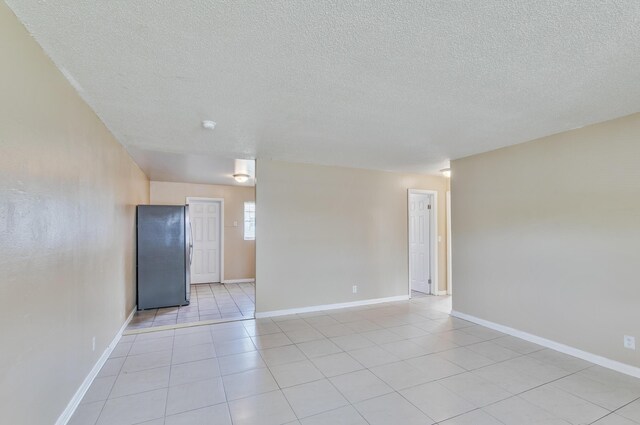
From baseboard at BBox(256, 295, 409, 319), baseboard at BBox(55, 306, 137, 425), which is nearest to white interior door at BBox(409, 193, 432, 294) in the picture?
→ baseboard at BBox(256, 295, 409, 319)

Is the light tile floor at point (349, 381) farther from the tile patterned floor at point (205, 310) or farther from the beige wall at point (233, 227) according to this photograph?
the beige wall at point (233, 227)

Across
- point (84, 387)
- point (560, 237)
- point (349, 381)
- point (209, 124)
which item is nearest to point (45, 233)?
point (84, 387)

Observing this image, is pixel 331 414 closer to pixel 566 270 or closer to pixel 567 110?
pixel 566 270

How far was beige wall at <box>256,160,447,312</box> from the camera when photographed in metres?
4.61

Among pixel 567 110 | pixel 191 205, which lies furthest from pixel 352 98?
pixel 191 205

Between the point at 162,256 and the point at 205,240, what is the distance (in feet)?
7.39

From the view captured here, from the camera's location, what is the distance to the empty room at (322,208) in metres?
1.58

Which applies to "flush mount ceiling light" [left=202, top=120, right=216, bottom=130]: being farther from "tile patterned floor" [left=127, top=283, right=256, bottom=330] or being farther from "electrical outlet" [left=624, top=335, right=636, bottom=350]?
"electrical outlet" [left=624, top=335, right=636, bottom=350]

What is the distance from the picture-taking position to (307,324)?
4.21 m

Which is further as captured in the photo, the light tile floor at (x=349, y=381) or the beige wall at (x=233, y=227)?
the beige wall at (x=233, y=227)

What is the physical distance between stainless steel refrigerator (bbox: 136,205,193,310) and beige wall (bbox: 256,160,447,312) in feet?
4.83

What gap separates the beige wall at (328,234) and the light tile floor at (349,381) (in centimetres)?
95

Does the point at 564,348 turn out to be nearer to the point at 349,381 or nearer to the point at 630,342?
the point at 630,342

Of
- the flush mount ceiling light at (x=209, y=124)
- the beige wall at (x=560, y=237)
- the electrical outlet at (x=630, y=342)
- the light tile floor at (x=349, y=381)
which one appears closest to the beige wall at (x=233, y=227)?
the light tile floor at (x=349, y=381)
